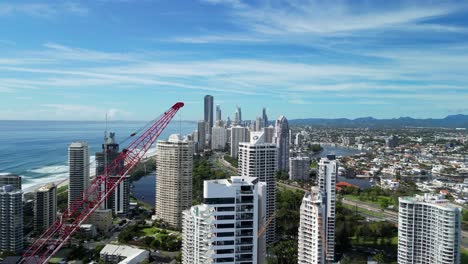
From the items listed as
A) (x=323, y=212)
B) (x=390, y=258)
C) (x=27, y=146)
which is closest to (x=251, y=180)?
(x=323, y=212)

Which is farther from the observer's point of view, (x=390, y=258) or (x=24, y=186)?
(x=24, y=186)

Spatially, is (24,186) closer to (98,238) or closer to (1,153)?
(98,238)

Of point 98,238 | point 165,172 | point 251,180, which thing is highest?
point 251,180

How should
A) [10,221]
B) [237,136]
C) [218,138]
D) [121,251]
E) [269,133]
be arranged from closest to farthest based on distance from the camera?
[121,251], [10,221], [269,133], [237,136], [218,138]

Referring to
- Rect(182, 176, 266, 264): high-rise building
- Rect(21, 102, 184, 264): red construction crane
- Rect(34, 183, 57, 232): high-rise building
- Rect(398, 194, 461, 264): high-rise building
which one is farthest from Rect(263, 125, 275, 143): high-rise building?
Rect(182, 176, 266, 264): high-rise building

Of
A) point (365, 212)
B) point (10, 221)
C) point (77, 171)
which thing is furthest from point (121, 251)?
point (365, 212)

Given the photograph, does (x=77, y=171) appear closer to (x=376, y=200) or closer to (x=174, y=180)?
(x=174, y=180)

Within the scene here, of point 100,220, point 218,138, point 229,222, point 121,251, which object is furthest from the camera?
point 218,138
